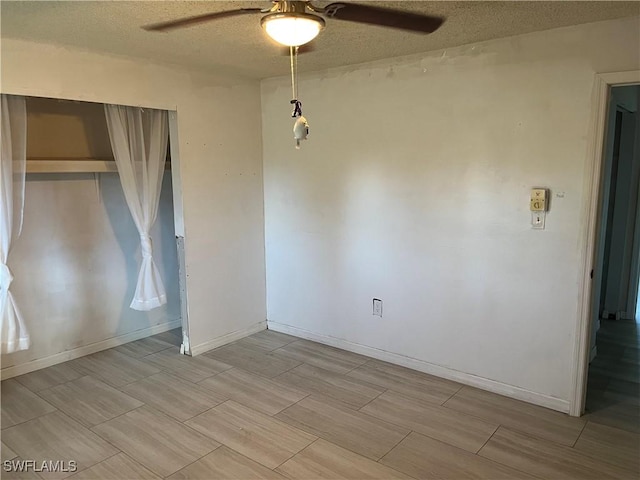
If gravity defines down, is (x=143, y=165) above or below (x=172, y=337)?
above

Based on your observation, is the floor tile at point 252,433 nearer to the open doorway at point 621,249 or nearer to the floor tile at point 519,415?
the floor tile at point 519,415

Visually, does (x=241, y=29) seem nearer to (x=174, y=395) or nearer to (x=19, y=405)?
(x=174, y=395)

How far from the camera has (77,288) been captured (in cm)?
390

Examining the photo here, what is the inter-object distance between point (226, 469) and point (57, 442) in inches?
41.4

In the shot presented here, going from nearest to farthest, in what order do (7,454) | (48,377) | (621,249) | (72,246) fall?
(7,454) → (48,377) → (72,246) → (621,249)

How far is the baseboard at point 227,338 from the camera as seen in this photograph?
398cm

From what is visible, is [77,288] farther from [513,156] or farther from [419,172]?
[513,156]

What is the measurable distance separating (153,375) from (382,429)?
181 cm

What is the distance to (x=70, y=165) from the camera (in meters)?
3.58

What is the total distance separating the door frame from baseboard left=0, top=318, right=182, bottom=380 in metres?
3.47

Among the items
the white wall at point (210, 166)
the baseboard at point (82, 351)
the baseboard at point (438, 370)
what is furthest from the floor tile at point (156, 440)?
A: the baseboard at point (438, 370)

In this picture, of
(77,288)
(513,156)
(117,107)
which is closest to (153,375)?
(77,288)

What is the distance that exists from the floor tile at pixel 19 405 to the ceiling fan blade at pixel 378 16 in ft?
9.74

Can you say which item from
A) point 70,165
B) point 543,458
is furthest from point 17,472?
point 543,458
